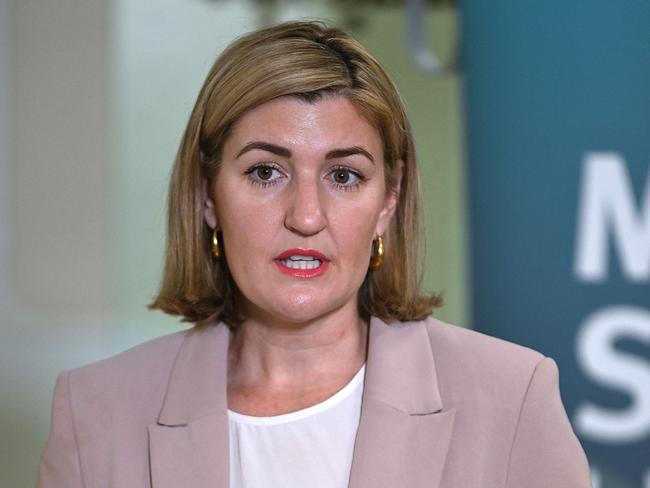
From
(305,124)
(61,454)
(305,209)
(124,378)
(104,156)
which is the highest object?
(305,124)

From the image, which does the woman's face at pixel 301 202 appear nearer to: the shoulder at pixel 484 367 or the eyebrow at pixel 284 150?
the eyebrow at pixel 284 150

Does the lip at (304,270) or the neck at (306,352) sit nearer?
the lip at (304,270)

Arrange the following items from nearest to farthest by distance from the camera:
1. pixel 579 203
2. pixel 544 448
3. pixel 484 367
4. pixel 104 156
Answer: pixel 544 448 → pixel 484 367 → pixel 579 203 → pixel 104 156

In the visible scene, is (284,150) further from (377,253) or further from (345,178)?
(377,253)

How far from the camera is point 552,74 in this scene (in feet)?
7.67

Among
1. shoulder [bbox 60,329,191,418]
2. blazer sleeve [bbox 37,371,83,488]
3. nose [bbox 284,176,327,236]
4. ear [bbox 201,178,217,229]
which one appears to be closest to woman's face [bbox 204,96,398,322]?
nose [bbox 284,176,327,236]

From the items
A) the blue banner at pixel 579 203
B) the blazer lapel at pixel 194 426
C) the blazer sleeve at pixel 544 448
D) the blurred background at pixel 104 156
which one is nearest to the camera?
the blazer sleeve at pixel 544 448

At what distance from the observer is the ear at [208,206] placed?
1.89 m

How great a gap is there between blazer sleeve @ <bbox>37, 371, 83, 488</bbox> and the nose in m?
0.50

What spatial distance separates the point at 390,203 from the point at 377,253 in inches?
3.4

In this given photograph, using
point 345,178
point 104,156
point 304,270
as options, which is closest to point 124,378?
point 304,270

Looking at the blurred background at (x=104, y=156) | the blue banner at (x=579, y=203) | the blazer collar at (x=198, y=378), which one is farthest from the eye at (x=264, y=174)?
the blurred background at (x=104, y=156)

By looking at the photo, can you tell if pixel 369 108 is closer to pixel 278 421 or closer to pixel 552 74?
pixel 278 421

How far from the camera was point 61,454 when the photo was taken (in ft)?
6.11
